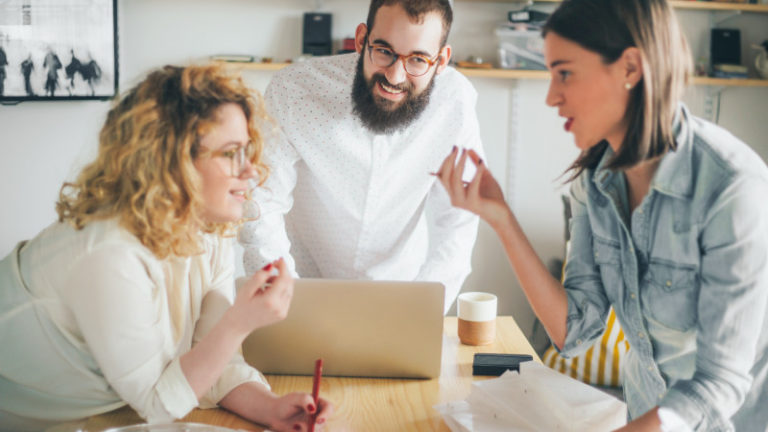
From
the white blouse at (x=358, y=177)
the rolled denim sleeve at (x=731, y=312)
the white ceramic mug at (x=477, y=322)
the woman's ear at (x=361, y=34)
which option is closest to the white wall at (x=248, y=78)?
the white blouse at (x=358, y=177)

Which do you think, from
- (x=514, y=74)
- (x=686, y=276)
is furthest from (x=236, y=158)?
(x=514, y=74)

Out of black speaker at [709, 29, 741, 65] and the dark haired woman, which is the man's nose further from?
black speaker at [709, 29, 741, 65]

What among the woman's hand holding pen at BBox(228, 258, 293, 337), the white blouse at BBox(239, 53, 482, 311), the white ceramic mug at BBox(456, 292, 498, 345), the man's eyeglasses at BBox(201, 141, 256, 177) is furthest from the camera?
the white blouse at BBox(239, 53, 482, 311)

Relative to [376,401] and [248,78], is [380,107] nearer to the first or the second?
[376,401]

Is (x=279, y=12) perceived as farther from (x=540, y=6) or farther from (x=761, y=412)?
(x=761, y=412)

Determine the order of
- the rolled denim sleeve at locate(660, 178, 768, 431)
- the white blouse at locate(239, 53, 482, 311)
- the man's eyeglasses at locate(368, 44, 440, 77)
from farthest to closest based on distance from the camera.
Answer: the white blouse at locate(239, 53, 482, 311) → the man's eyeglasses at locate(368, 44, 440, 77) → the rolled denim sleeve at locate(660, 178, 768, 431)

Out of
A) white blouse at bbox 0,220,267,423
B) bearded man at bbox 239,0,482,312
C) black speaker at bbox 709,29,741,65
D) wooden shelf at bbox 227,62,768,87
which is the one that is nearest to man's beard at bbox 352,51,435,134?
bearded man at bbox 239,0,482,312

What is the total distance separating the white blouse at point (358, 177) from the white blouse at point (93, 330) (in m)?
0.75

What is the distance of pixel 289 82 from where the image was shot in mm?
1921

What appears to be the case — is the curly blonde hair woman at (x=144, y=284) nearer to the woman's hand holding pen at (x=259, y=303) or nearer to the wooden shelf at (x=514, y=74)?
the woman's hand holding pen at (x=259, y=303)

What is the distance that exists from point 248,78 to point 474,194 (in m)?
1.97

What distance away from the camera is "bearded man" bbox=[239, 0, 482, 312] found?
184 cm

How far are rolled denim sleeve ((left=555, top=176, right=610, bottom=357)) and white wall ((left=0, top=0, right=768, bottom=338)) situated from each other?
194 cm

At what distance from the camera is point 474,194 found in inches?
48.1
